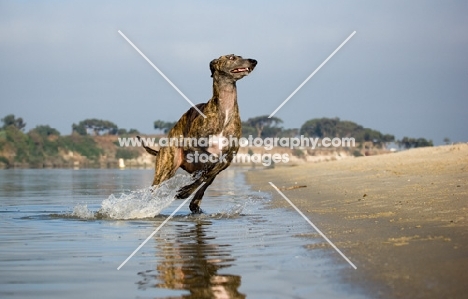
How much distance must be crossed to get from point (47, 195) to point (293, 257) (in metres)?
11.1

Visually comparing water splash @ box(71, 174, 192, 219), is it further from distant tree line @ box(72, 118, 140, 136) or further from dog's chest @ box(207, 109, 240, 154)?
distant tree line @ box(72, 118, 140, 136)

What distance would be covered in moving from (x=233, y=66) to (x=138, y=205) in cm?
235

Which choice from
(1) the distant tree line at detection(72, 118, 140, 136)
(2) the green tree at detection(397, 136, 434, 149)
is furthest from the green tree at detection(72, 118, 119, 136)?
(2) the green tree at detection(397, 136, 434, 149)

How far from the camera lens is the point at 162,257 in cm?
638

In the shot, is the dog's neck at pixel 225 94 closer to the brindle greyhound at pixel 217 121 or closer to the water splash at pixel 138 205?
the brindle greyhound at pixel 217 121

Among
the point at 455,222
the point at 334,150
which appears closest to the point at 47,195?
the point at 455,222

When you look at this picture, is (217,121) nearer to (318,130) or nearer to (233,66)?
(233,66)

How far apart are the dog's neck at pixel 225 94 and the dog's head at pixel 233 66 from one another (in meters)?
0.14

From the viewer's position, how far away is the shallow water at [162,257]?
4.91 m

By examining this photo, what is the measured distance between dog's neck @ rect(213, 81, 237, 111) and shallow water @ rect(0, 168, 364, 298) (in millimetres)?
1495

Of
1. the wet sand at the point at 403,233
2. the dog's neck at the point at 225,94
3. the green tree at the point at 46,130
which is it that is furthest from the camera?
the green tree at the point at 46,130

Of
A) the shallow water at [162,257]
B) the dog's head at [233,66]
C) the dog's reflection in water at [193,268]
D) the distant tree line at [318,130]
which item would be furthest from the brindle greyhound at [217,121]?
the distant tree line at [318,130]

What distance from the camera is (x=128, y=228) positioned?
9109 millimetres

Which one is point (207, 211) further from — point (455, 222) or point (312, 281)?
point (312, 281)
